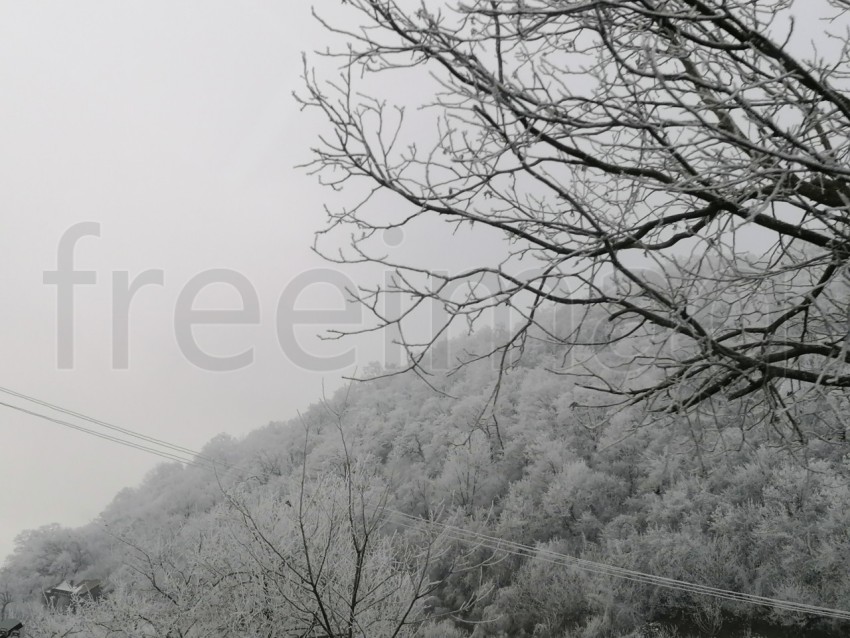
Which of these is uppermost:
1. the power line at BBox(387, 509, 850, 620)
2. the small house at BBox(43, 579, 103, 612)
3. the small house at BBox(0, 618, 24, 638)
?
the power line at BBox(387, 509, 850, 620)

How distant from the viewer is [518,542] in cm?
2603

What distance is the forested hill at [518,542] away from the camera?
30.6ft

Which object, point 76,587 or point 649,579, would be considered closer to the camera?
point 649,579

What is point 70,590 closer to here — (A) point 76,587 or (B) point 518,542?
(A) point 76,587

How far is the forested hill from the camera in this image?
30.6 feet

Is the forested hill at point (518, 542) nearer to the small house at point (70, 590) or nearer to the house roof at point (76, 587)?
the small house at point (70, 590)

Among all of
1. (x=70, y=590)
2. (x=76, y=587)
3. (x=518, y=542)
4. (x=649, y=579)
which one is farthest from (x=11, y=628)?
(x=649, y=579)

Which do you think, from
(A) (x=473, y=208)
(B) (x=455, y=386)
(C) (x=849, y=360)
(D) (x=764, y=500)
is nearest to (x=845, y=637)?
(D) (x=764, y=500)

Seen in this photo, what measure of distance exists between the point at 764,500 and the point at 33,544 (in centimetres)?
4235

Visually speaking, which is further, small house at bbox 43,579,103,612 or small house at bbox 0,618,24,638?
small house at bbox 43,579,103,612

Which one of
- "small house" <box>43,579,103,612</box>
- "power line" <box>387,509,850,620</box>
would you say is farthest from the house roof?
"power line" <box>387,509,850,620</box>

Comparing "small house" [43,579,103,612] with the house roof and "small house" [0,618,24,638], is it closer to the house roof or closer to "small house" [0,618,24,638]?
the house roof

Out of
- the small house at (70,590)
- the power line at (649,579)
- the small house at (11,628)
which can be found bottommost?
the small house at (70,590)

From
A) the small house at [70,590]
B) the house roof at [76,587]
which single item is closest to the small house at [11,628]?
the small house at [70,590]
